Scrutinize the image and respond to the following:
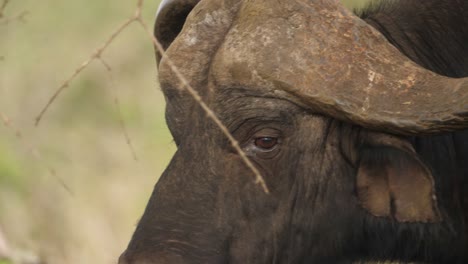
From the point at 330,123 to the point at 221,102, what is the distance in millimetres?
627

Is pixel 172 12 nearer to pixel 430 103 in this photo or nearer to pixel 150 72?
pixel 430 103

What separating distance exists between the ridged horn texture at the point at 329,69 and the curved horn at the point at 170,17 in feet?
2.93

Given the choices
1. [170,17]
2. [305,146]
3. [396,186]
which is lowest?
[396,186]

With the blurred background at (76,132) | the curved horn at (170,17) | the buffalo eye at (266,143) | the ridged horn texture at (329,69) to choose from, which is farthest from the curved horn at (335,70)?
the blurred background at (76,132)

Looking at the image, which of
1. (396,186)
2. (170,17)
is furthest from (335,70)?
(170,17)

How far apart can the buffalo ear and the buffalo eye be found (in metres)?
0.51

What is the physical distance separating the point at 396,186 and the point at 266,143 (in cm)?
76

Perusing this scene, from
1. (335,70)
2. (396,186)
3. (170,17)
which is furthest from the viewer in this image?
(170,17)

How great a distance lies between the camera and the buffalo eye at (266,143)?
20.7 feet

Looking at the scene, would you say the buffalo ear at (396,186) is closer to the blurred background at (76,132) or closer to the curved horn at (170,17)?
the curved horn at (170,17)

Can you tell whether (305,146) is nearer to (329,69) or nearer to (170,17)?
(329,69)

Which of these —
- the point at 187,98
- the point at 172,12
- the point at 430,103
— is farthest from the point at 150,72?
the point at 430,103

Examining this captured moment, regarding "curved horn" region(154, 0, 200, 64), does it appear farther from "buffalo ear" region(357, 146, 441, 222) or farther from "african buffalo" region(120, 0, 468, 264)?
"buffalo ear" region(357, 146, 441, 222)

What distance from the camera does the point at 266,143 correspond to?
6.30m
